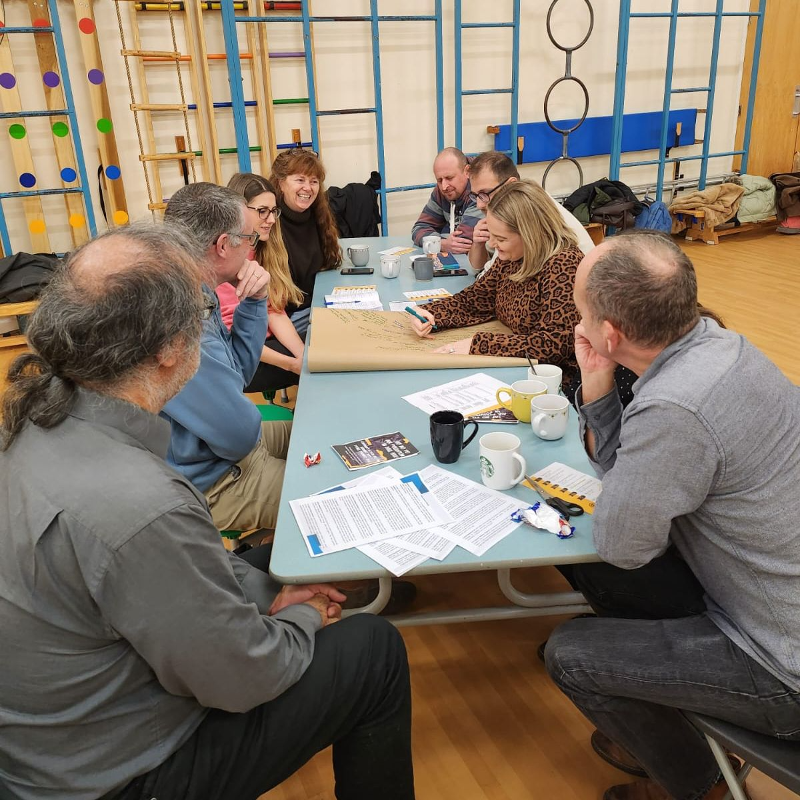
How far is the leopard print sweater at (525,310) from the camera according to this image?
2197mm

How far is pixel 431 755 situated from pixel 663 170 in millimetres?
6097

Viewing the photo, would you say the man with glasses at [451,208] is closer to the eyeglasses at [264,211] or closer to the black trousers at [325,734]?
the eyeglasses at [264,211]

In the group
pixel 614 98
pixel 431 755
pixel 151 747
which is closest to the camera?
pixel 151 747

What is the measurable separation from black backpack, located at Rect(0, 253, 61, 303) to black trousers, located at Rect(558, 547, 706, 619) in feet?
13.3

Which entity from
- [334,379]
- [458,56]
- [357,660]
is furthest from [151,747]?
[458,56]

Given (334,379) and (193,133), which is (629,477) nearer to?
(334,379)

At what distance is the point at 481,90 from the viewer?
18.6 feet

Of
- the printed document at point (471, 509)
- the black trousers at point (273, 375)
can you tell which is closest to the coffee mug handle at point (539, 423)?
the printed document at point (471, 509)

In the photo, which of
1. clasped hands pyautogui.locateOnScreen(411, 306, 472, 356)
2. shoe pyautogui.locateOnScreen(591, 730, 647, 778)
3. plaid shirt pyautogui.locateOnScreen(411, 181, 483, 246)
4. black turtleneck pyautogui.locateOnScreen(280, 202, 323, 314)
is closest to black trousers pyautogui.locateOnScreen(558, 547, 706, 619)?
shoe pyautogui.locateOnScreen(591, 730, 647, 778)

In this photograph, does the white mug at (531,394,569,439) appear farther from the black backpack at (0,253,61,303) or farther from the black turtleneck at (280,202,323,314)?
the black backpack at (0,253,61,303)

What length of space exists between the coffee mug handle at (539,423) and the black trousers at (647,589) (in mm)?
321

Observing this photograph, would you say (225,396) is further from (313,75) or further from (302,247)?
(313,75)

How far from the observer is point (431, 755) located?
5.64 feet

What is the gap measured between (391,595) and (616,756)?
83 cm
